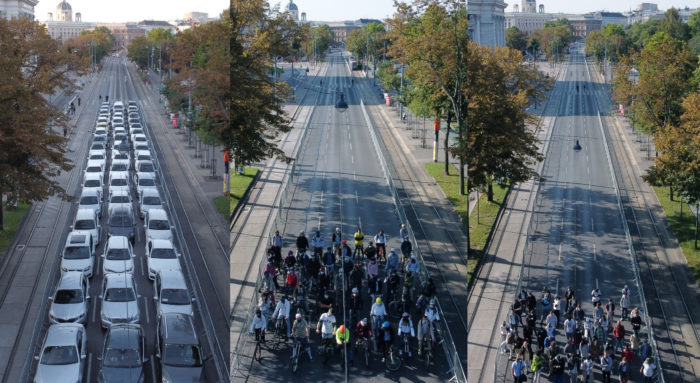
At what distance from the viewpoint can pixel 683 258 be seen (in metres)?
15.8

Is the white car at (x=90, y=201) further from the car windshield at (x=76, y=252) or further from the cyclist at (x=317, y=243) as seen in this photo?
the cyclist at (x=317, y=243)

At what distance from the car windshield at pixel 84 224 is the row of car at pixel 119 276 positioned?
4 cm

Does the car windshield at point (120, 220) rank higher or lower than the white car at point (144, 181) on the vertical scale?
lower

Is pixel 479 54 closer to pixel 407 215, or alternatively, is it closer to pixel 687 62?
pixel 407 215

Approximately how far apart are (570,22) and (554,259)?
5.56m

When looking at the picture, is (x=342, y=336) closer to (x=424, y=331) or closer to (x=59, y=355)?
(x=424, y=331)

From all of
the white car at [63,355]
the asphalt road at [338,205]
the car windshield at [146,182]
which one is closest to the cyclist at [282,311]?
the asphalt road at [338,205]

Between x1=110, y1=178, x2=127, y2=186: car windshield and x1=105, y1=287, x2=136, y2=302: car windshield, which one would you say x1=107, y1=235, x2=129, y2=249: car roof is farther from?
x1=110, y1=178, x2=127, y2=186: car windshield

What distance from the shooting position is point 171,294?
52.6 feet

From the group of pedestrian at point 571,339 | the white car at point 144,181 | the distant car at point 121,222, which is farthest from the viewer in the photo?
the white car at point 144,181

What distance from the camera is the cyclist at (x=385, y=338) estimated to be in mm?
8016

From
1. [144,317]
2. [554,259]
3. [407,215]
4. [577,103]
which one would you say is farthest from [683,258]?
[144,317]

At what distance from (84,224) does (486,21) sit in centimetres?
1402

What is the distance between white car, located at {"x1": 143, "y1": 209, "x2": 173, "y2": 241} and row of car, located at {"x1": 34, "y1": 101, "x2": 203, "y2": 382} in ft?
0.11
